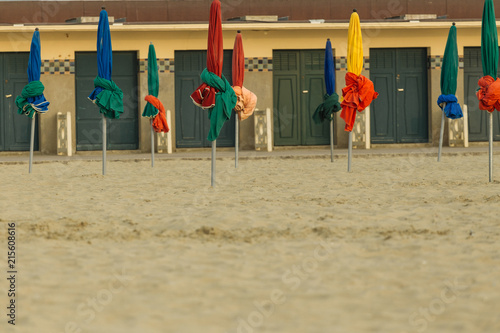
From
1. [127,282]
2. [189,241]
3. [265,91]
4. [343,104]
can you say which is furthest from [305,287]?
[265,91]

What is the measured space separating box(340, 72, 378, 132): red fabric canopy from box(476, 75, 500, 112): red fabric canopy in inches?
98.9

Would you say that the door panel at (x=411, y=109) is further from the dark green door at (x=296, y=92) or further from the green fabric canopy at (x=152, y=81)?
the green fabric canopy at (x=152, y=81)

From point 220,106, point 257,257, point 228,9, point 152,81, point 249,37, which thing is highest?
point 228,9

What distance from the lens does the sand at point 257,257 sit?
14.7 feet

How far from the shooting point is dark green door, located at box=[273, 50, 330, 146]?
2186 cm

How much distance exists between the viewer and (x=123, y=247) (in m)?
6.80

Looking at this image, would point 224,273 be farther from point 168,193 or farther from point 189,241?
point 168,193

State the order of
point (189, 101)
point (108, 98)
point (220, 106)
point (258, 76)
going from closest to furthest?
point (220, 106), point (108, 98), point (258, 76), point (189, 101)

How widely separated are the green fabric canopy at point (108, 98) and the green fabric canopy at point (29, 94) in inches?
44.6

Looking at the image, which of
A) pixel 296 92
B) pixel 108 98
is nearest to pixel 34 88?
pixel 108 98

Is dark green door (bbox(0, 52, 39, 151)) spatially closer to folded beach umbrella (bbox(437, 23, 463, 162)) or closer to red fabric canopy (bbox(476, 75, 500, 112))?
folded beach umbrella (bbox(437, 23, 463, 162))

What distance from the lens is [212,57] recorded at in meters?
11.6

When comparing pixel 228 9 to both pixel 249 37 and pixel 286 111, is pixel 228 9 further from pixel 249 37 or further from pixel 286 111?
pixel 286 111

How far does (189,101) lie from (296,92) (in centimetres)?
276
